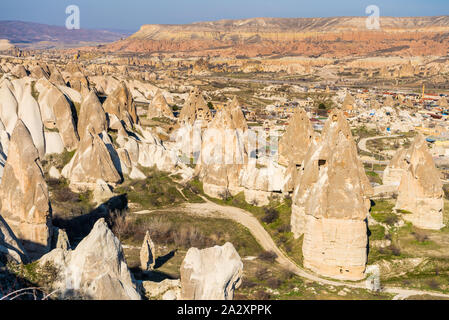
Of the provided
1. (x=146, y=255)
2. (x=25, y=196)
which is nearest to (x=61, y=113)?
(x=25, y=196)

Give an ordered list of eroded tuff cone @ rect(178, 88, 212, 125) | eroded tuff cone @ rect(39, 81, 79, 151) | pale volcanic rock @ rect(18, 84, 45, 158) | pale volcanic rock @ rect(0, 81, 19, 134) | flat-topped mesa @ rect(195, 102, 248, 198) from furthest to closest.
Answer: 1. eroded tuff cone @ rect(178, 88, 212, 125)
2. eroded tuff cone @ rect(39, 81, 79, 151)
3. pale volcanic rock @ rect(18, 84, 45, 158)
4. pale volcanic rock @ rect(0, 81, 19, 134)
5. flat-topped mesa @ rect(195, 102, 248, 198)

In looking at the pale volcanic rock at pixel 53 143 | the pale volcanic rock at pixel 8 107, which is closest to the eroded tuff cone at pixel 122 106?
the pale volcanic rock at pixel 53 143

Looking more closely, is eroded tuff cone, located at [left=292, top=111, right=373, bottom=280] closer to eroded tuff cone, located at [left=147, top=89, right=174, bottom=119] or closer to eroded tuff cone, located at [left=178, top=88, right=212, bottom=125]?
eroded tuff cone, located at [left=178, top=88, right=212, bottom=125]

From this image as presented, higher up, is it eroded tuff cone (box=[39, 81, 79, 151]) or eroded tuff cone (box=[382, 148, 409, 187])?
eroded tuff cone (box=[39, 81, 79, 151])

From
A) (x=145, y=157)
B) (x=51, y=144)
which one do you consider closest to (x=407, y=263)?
(x=145, y=157)

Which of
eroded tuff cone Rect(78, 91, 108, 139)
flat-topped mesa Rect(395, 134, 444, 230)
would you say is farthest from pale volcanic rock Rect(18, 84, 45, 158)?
flat-topped mesa Rect(395, 134, 444, 230)

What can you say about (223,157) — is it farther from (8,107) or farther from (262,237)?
(8,107)
